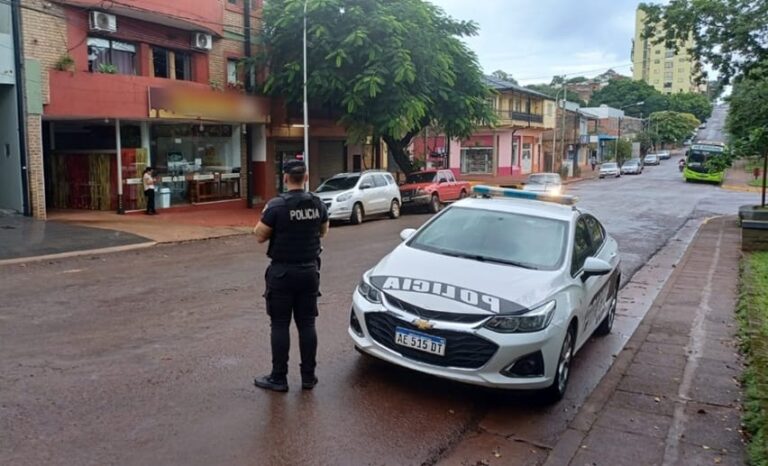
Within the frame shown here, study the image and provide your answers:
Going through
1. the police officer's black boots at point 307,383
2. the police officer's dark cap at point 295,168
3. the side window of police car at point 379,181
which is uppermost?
the police officer's dark cap at point 295,168

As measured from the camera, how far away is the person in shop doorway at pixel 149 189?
19.7 meters

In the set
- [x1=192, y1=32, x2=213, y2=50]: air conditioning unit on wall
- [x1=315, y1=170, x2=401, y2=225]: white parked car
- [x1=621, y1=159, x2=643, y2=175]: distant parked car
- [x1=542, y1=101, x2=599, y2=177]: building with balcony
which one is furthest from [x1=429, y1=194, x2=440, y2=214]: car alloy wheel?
[x1=621, y1=159, x2=643, y2=175]: distant parked car

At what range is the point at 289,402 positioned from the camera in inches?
202

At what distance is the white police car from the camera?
498 centimetres

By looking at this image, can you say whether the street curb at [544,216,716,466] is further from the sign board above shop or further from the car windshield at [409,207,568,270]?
the sign board above shop

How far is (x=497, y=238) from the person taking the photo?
627 cm

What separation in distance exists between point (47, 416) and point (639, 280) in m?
9.54

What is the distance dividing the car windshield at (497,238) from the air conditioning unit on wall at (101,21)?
15122 millimetres

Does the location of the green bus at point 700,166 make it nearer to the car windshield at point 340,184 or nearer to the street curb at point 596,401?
the car windshield at point 340,184

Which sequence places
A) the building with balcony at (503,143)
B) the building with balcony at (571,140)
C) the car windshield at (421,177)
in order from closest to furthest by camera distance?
the car windshield at (421,177), the building with balcony at (503,143), the building with balcony at (571,140)

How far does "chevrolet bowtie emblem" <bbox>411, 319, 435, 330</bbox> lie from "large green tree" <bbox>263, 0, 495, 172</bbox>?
16.4 meters

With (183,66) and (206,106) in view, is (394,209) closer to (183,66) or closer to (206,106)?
(206,106)

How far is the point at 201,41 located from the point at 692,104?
395 feet

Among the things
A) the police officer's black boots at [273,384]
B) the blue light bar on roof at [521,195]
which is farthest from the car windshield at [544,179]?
the police officer's black boots at [273,384]
